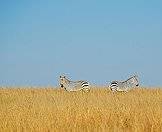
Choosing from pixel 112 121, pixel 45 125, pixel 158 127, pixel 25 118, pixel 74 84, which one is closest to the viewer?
pixel 158 127

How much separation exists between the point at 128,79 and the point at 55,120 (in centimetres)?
1583

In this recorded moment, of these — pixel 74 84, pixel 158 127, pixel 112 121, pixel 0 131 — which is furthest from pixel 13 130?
pixel 74 84

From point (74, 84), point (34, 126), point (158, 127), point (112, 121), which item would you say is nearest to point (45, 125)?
point (34, 126)

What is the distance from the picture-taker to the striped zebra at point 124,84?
72.0 ft

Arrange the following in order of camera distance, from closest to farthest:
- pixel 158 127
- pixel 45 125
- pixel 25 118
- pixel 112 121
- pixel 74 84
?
1. pixel 158 127
2. pixel 45 125
3. pixel 112 121
4. pixel 25 118
5. pixel 74 84

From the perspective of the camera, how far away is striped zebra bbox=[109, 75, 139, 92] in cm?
2193

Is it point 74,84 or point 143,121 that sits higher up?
point 74,84

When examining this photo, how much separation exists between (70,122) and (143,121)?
1270 mm

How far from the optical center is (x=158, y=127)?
6828 millimetres

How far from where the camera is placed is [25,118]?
8398 mm

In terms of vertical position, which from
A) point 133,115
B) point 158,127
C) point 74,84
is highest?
point 74,84

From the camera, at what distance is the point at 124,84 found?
22547mm

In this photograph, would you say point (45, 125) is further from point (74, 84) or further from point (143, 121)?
point (74, 84)

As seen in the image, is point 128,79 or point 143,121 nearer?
point 143,121
